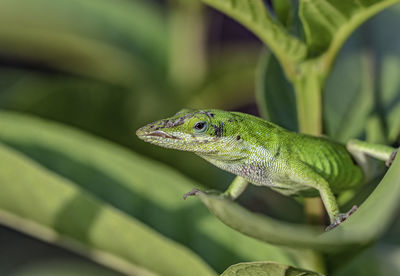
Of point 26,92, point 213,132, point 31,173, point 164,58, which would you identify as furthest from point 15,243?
point 213,132

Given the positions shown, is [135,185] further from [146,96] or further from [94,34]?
[94,34]

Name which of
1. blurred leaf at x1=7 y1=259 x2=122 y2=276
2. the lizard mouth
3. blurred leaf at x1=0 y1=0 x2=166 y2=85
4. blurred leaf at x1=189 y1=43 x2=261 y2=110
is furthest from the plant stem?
blurred leaf at x1=0 y1=0 x2=166 y2=85

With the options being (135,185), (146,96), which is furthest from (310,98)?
(146,96)

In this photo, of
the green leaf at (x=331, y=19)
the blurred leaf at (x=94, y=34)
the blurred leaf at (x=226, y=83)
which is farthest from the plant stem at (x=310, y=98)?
the blurred leaf at (x=94, y=34)

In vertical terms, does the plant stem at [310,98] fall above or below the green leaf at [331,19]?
below

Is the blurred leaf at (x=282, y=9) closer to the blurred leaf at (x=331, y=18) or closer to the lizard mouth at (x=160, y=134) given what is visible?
the blurred leaf at (x=331, y=18)

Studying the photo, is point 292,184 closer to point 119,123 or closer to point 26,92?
point 119,123
